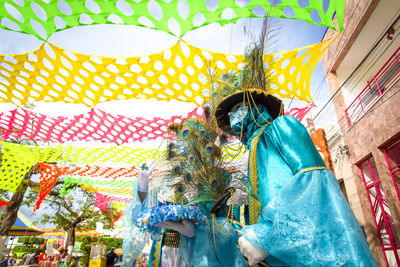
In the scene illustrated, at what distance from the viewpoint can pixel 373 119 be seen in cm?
598

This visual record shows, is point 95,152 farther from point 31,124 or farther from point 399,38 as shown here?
point 399,38

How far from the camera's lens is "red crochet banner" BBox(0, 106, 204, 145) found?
5981 mm

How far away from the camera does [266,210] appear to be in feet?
4.54

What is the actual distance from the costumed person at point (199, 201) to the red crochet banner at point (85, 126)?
11.1 feet

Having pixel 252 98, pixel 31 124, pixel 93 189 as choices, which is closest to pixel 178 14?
pixel 252 98

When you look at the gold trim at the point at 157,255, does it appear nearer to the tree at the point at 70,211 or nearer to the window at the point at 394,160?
the window at the point at 394,160

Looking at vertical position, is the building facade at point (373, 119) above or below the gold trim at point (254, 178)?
above

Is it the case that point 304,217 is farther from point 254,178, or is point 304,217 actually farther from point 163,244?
point 163,244

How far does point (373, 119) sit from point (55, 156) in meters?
9.73

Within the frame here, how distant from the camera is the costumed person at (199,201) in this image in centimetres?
196

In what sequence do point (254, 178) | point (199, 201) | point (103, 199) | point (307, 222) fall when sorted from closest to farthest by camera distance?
1. point (307, 222)
2. point (254, 178)
3. point (199, 201)
4. point (103, 199)

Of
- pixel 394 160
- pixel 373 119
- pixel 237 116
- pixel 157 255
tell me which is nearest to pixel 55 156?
pixel 157 255

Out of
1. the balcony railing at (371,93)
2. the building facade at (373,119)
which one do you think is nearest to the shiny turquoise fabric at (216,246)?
the building facade at (373,119)

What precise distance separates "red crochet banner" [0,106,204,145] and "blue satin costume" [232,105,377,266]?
420cm
